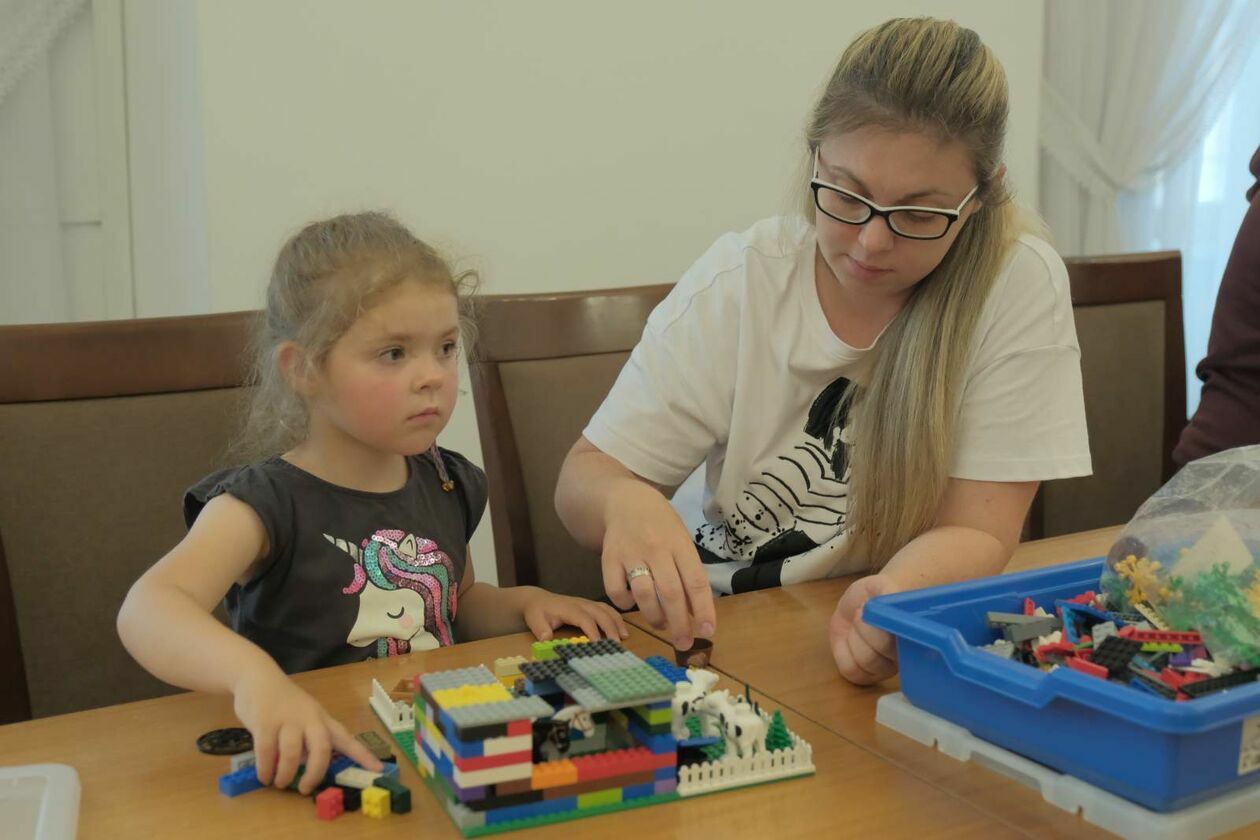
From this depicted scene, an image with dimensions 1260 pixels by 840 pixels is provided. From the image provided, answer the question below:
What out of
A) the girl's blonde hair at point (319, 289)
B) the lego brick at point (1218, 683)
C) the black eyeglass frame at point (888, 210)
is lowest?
the lego brick at point (1218, 683)

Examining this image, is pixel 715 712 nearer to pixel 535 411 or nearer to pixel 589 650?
pixel 589 650

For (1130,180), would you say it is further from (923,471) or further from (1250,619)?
(1250,619)

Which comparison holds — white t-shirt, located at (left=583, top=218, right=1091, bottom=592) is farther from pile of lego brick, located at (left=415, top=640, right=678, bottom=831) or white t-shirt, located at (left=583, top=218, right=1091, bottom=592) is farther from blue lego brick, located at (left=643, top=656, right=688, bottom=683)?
pile of lego brick, located at (left=415, top=640, right=678, bottom=831)

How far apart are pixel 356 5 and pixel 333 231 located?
3.18 feet

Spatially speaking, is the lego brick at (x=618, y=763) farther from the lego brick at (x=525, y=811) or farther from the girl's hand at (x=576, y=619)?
the girl's hand at (x=576, y=619)

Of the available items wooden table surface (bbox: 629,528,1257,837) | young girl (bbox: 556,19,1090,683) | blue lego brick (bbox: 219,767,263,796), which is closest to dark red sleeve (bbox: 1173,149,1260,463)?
wooden table surface (bbox: 629,528,1257,837)

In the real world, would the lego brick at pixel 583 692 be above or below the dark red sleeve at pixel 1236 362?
below

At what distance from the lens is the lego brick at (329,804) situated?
0.80 m

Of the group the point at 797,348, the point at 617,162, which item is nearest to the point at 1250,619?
the point at 797,348

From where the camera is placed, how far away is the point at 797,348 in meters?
1.44

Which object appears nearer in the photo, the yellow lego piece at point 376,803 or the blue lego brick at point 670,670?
the yellow lego piece at point 376,803

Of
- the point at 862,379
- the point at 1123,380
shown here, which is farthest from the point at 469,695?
the point at 1123,380

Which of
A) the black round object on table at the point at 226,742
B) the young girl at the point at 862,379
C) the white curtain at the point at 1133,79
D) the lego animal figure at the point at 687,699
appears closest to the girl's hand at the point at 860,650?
the young girl at the point at 862,379

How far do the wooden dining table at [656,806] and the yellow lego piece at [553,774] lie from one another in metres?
0.03
